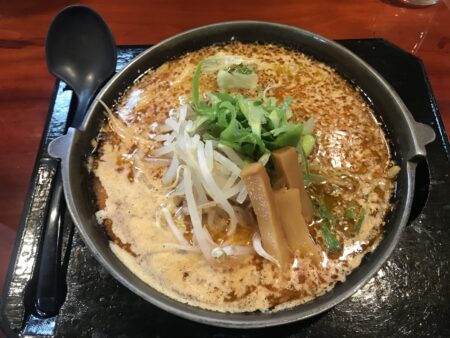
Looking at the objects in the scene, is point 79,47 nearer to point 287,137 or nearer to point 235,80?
point 235,80

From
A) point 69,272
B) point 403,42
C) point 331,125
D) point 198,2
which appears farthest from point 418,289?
point 198,2

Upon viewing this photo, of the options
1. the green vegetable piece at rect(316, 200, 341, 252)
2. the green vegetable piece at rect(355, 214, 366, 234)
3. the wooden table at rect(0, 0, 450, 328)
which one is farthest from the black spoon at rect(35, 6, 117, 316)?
the green vegetable piece at rect(355, 214, 366, 234)


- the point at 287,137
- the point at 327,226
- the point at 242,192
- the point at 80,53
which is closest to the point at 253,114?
the point at 287,137

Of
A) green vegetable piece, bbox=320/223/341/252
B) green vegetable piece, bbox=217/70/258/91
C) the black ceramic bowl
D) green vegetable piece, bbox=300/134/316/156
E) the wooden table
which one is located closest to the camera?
the black ceramic bowl

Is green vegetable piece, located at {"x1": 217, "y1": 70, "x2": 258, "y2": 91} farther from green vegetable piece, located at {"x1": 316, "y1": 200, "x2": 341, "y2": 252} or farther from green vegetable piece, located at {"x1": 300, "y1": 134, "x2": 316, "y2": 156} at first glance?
green vegetable piece, located at {"x1": 316, "y1": 200, "x2": 341, "y2": 252}

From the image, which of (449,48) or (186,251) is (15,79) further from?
(449,48)

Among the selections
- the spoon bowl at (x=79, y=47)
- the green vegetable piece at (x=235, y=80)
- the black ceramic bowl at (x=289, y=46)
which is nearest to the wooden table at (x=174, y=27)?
the spoon bowl at (x=79, y=47)
